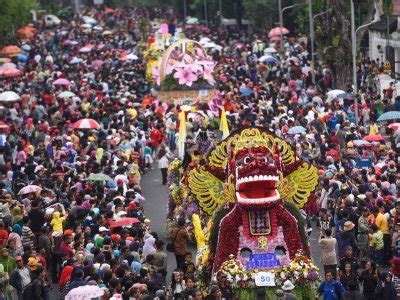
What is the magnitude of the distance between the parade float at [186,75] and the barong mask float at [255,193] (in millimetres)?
19401

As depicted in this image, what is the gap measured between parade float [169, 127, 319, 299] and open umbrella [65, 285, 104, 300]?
7.74 feet

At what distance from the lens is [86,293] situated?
22141mm

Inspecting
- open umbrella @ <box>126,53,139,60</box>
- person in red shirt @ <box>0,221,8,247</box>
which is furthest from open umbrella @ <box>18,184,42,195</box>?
open umbrella @ <box>126,53,139,60</box>

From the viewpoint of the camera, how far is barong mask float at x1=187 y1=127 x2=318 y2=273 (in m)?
23.7

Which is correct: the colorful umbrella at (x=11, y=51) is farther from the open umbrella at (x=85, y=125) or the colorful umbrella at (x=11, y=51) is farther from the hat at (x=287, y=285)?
the hat at (x=287, y=285)

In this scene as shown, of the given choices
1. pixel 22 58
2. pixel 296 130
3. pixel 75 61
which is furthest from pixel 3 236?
pixel 75 61

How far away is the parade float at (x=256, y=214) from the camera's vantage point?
935 inches

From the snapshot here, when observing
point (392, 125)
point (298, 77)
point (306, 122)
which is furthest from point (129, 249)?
point (298, 77)

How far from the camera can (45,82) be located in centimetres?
5628

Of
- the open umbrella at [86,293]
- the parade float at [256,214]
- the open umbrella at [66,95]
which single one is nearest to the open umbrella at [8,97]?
the open umbrella at [66,95]

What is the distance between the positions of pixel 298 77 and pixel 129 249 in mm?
28093

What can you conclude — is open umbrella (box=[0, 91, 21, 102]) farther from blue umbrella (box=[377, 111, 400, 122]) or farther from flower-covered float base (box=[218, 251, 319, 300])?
flower-covered float base (box=[218, 251, 319, 300])

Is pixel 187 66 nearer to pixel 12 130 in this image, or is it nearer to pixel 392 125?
pixel 12 130

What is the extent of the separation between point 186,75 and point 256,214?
71.0ft
